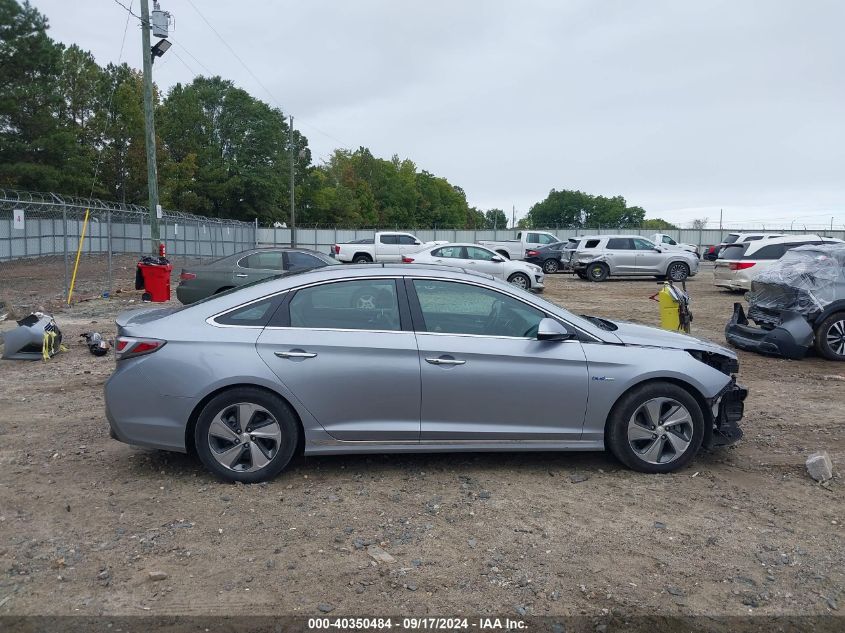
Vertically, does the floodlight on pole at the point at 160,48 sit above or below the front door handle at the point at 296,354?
above

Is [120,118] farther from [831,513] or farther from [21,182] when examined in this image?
[831,513]

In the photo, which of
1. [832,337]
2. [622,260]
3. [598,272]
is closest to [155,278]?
[832,337]

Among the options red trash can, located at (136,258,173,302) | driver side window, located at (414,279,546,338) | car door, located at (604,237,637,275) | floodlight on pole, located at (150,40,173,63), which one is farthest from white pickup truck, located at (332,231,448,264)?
driver side window, located at (414,279,546,338)

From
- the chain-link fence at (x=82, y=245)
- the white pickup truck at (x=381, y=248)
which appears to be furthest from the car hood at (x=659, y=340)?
the white pickup truck at (x=381, y=248)

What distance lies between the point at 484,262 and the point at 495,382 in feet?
53.2

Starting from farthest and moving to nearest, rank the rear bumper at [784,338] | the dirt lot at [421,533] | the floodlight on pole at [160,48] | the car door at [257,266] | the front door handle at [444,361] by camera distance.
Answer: the floodlight on pole at [160,48]
the car door at [257,266]
the rear bumper at [784,338]
the front door handle at [444,361]
the dirt lot at [421,533]

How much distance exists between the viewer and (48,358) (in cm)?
938

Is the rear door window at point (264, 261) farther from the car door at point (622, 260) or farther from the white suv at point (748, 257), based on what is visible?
the car door at point (622, 260)

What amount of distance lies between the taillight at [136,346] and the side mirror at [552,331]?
2.62 metres

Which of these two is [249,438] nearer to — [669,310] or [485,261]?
[669,310]

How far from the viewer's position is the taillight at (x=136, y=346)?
4938 mm

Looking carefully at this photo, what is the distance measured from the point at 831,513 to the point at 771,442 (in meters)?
1.56

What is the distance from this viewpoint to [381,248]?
32.7m

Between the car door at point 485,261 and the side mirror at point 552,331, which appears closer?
the side mirror at point 552,331
